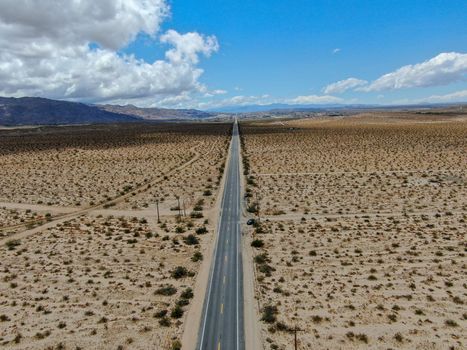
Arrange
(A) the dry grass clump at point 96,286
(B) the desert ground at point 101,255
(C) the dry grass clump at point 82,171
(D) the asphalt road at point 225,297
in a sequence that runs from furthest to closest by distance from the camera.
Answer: (C) the dry grass clump at point 82,171 → (B) the desert ground at point 101,255 → (A) the dry grass clump at point 96,286 → (D) the asphalt road at point 225,297

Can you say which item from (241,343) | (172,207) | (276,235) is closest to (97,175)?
A: (172,207)

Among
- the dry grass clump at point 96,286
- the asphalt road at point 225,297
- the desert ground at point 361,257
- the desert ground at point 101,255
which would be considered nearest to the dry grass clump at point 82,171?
the desert ground at point 101,255

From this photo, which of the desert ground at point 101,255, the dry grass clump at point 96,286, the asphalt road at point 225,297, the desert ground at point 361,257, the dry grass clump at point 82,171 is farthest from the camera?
the dry grass clump at point 82,171

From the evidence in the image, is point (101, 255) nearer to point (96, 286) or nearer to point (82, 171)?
point (96, 286)

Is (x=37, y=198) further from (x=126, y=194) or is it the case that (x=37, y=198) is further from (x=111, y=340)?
(x=111, y=340)

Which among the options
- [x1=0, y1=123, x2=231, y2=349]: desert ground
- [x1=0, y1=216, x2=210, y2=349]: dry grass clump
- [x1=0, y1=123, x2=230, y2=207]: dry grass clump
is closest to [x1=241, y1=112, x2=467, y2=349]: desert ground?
[x1=0, y1=123, x2=231, y2=349]: desert ground

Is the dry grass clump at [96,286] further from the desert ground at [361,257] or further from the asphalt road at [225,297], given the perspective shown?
the desert ground at [361,257]

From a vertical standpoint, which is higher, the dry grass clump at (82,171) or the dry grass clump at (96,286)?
the dry grass clump at (82,171)

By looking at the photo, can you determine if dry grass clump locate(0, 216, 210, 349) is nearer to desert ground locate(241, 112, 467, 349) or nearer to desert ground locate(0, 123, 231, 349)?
desert ground locate(0, 123, 231, 349)
